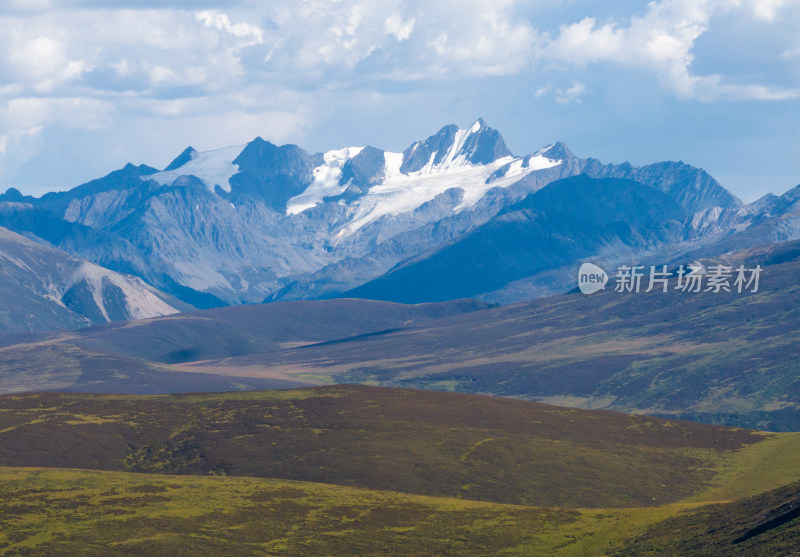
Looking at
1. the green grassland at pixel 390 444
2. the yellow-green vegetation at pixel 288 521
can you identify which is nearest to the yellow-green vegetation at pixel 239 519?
the yellow-green vegetation at pixel 288 521

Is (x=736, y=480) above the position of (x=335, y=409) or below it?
below

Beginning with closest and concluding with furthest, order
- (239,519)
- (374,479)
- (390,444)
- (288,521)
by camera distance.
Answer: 1. (239,519)
2. (288,521)
3. (374,479)
4. (390,444)

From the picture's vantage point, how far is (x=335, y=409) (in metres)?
188

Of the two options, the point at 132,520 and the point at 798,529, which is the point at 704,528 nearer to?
the point at 798,529

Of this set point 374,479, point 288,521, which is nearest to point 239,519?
point 288,521

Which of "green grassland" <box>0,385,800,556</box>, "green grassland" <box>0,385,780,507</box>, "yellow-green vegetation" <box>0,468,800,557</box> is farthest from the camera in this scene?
"green grassland" <box>0,385,780,507</box>

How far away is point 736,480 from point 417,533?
6026cm

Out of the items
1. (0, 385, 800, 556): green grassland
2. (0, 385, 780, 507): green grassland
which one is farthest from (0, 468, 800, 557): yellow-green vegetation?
(0, 385, 780, 507): green grassland

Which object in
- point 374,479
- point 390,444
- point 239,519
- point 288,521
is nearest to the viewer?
point 239,519

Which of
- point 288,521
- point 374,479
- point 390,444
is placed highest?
point 390,444

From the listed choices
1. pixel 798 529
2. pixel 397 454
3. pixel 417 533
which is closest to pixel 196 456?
pixel 397 454

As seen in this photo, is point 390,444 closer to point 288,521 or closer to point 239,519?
point 288,521

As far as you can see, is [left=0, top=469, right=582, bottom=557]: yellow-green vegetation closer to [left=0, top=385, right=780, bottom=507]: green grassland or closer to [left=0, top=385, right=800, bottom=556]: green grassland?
[left=0, top=385, right=800, bottom=556]: green grassland

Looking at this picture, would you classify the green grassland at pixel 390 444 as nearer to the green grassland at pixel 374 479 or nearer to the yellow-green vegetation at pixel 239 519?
the green grassland at pixel 374 479
